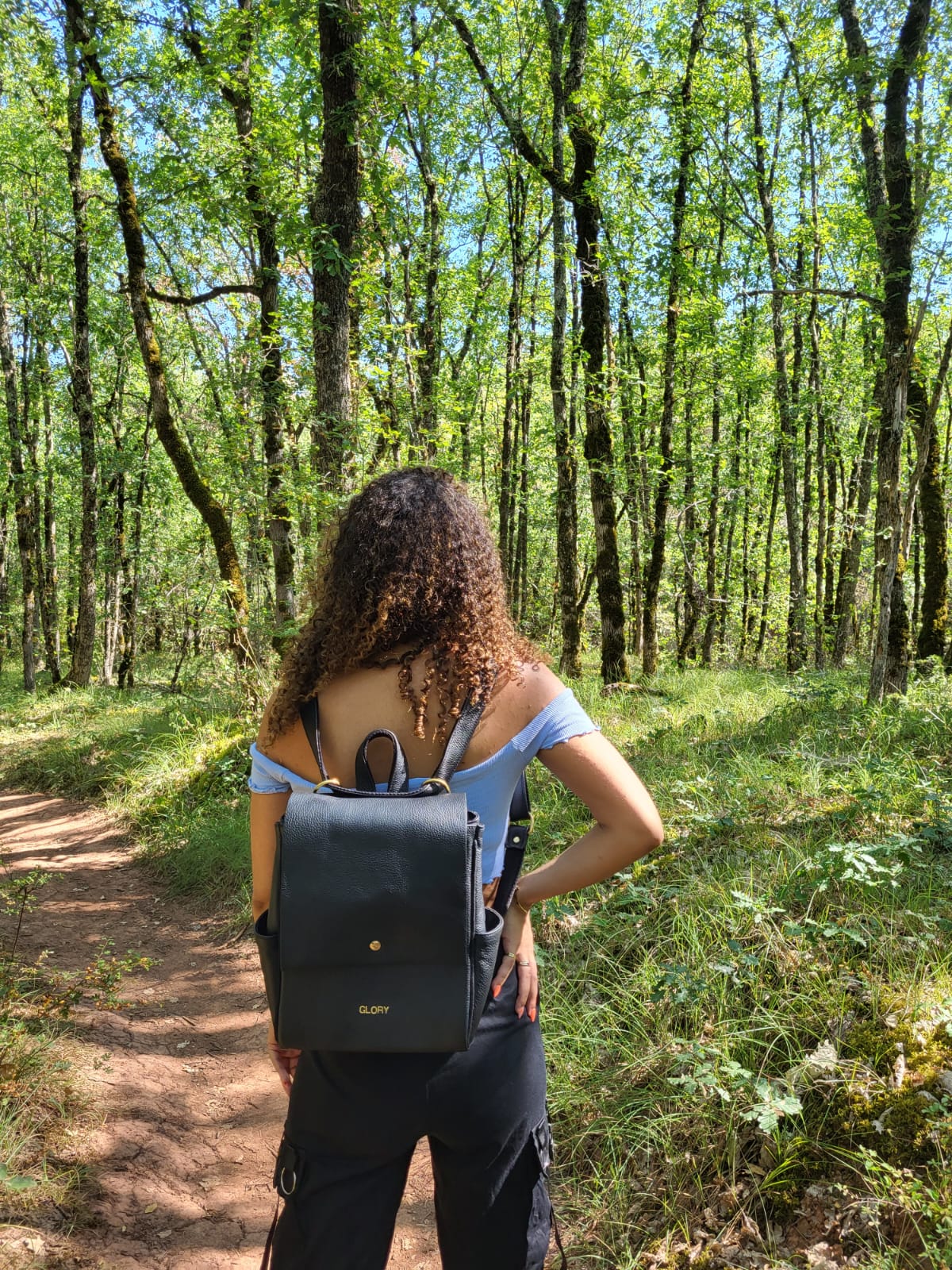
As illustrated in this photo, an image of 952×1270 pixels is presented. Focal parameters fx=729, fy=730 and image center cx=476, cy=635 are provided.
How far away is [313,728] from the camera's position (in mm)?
1408

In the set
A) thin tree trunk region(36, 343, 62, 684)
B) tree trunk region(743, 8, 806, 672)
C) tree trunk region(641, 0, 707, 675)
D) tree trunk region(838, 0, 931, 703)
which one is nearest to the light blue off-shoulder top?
tree trunk region(838, 0, 931, 703)

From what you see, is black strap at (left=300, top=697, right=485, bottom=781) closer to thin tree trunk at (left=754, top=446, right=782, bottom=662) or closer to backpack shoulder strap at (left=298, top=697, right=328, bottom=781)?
backpack shoulder strap at (left=298, top=697, right=328, bottom=781)

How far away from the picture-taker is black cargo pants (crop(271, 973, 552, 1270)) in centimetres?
137

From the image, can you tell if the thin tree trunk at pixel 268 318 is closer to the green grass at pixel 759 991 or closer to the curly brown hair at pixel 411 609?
the green grass at pixel 759 991

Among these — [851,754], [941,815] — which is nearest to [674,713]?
[851,754]

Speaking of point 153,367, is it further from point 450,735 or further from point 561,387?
point 450,735

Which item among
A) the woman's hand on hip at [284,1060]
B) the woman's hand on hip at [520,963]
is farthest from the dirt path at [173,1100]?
the woman's hand on hip at [520,963]

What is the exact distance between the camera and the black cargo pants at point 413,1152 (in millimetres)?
1371

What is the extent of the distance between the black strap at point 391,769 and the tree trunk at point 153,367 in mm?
6957

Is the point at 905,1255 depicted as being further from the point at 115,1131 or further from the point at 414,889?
the point at 115,1131

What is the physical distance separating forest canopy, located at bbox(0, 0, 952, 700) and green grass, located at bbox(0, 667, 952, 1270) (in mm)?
2251

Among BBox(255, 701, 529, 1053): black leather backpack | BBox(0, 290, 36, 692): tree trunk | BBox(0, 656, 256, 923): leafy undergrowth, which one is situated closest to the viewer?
BBox(255, 701, 529, 1053): black leather backpack

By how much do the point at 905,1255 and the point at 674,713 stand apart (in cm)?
569

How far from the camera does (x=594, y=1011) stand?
3.32 metres
